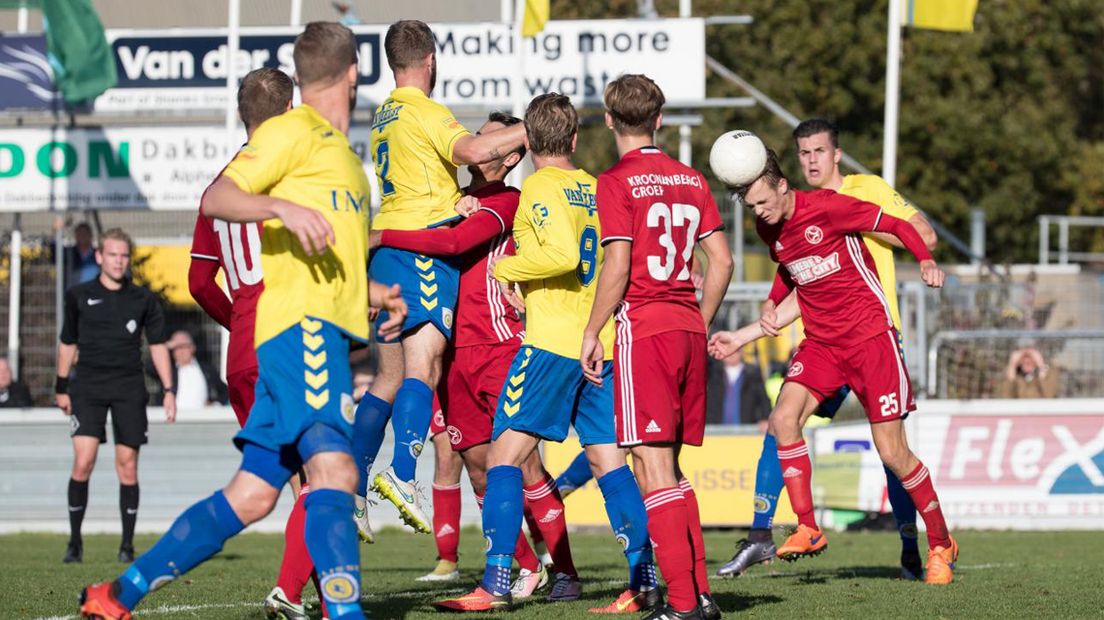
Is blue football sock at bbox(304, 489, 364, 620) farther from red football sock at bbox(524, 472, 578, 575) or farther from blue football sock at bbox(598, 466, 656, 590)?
red football sock at bbox(524, 472, 578, 575)

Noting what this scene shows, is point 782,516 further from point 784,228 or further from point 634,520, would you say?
point 634,520

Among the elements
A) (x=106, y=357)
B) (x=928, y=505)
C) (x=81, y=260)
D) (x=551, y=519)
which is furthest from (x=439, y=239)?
(x=81, y=260)

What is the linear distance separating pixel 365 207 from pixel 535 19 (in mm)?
12394

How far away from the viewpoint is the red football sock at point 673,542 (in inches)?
275

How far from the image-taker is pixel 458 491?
31.2 ft

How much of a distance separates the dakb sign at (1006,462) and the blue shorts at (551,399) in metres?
8.56

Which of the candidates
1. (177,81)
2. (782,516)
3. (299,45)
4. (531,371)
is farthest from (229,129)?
(299,45)

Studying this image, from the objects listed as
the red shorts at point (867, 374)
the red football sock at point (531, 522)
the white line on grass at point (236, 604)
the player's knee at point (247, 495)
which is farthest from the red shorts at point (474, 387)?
the player's knee at point (247, 495)

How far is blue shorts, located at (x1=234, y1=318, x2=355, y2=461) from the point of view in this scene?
5863mm

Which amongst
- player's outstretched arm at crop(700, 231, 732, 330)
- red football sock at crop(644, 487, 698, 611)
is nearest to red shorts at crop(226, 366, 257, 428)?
red football sock at crop(644, 487, 698, 611)

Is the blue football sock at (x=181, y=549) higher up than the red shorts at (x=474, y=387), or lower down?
lower down

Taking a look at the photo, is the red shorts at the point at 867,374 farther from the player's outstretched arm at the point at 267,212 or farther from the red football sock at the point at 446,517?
the player's outstretched arm at the point at 267,212

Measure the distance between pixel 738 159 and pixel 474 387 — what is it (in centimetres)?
185

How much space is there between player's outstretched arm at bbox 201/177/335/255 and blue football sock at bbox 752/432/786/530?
4.11 m
